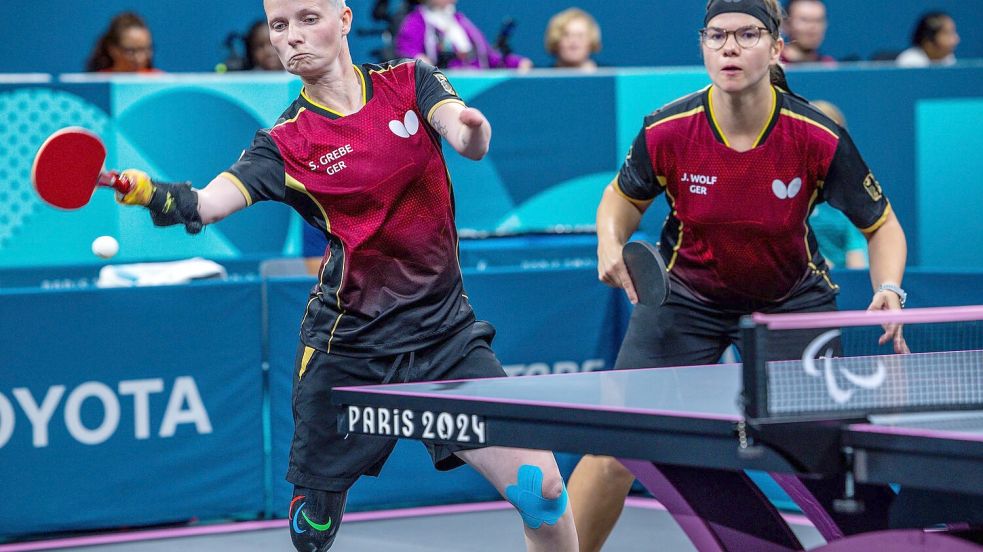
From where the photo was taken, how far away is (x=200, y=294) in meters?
5.45

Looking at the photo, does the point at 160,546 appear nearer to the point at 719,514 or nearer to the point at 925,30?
the point at 719,514

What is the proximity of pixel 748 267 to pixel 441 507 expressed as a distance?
2250mm

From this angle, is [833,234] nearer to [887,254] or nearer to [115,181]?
[887,254]

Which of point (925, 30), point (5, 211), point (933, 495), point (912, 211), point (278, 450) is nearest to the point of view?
point (933, 495)

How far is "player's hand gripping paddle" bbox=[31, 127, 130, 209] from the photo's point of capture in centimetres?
296

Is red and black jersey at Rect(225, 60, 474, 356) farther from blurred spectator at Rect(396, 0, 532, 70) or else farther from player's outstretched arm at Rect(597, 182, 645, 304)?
blurred spectator at Rect(396, 0, 532, 70)

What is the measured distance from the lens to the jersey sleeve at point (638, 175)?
4023mm

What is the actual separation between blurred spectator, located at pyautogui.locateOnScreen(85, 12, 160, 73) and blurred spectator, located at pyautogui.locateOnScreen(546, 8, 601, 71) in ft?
7.97

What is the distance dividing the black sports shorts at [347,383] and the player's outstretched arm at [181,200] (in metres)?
0.50

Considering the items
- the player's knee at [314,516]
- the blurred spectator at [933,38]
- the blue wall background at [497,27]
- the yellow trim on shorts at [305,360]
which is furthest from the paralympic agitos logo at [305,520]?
the blurred spectator at [933,38]

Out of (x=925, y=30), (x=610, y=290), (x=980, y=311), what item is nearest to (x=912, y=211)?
(x=925, y=30)

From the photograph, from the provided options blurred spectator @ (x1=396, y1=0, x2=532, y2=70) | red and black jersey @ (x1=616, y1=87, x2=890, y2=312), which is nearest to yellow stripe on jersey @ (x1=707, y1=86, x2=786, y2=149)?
red and black jersey @ (x1=616, y1=87, x2=890, y2=312)

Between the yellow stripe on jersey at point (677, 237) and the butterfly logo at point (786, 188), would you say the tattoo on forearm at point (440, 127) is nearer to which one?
the yellow stripe on jersey at point (677, 237)

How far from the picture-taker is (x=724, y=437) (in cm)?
223
